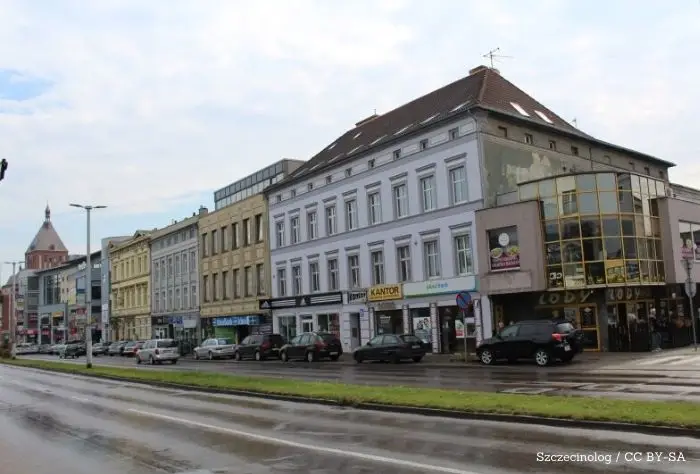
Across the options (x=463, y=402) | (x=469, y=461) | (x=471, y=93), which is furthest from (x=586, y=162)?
(x=469, y=461)

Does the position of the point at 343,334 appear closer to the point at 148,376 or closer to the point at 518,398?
the point at 148,376

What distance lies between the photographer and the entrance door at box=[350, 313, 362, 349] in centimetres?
4012

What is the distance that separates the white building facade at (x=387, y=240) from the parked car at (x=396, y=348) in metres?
3.60

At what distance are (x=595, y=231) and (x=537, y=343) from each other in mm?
7432

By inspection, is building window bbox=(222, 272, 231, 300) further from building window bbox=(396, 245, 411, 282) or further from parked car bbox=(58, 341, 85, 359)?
building window bbox=(396, 245, 411, 282)

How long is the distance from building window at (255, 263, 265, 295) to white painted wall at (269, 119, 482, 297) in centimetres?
230

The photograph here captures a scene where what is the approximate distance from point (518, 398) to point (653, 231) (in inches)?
837

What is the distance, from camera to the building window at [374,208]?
126ft

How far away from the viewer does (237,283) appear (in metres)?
53.4

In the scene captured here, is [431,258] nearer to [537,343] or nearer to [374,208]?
[374,208]

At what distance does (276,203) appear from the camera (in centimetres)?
4838

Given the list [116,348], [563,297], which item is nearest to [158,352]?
[116,348]

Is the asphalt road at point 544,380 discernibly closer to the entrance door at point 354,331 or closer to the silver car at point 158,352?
the entrance door at point 354,331

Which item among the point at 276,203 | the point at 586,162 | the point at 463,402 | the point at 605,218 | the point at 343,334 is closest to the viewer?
the point at 463,402
